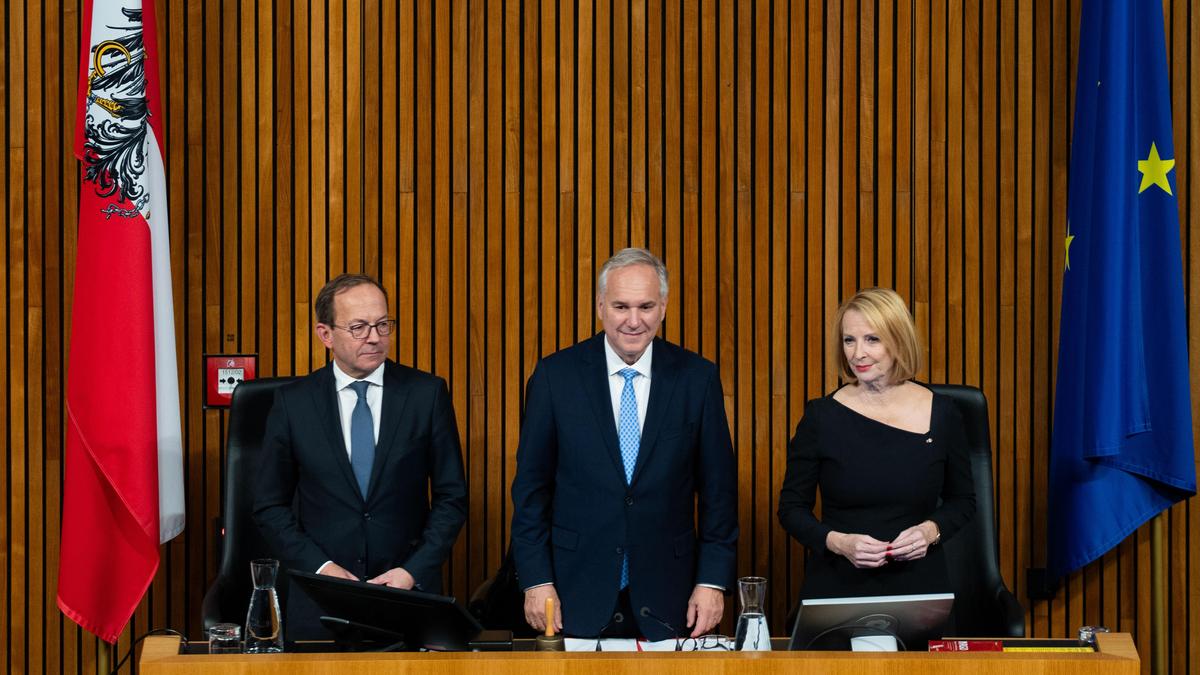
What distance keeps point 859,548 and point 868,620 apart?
2.28ft

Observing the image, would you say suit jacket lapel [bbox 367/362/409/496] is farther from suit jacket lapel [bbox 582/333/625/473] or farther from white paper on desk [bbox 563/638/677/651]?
white paper on desk [bbox 563/638/677/651]

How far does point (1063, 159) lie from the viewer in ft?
15.0

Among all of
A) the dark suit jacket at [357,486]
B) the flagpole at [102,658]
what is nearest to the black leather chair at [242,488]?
the dark suit jacket at [357,486]

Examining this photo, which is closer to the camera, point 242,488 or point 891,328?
point 891,328

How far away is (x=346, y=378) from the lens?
361 cm

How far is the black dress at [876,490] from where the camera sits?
11.0 ft

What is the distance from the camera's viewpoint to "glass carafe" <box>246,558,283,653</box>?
253cm

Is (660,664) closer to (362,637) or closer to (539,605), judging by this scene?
(362,637)

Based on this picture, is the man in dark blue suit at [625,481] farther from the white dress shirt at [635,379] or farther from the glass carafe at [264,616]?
the glass carafe at [264,616]

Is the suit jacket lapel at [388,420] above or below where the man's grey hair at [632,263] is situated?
below

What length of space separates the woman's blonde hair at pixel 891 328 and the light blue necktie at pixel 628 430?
55 centimetres

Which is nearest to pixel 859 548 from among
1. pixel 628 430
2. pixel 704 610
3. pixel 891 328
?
pixel 704 610

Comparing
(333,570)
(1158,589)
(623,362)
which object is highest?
(623,362)

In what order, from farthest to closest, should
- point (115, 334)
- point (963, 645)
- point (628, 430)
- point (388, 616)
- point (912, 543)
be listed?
point (115, 334), point (628, 430), point (912, 543), point (388, 616), point (963, 645)
